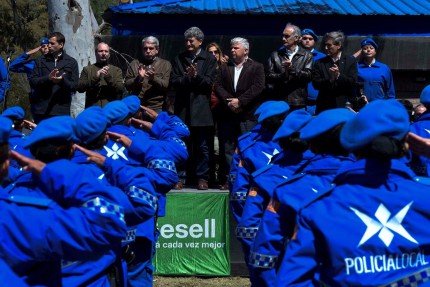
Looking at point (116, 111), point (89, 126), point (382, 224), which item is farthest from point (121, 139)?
point (382, 224)

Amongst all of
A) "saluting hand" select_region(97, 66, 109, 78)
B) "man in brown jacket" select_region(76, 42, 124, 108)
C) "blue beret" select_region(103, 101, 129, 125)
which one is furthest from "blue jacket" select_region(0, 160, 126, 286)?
"man in brown jacket" select_region(76, 42, 124, 108)

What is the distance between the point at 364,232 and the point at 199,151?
8329 millimetres

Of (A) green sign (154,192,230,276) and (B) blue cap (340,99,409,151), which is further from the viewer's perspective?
(A) green sign (154,192,230,276)

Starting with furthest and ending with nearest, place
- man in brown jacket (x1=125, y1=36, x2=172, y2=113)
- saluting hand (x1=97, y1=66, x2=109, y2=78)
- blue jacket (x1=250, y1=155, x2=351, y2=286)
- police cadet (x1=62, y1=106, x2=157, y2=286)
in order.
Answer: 1. man in brown jacket (x1=125, y1=36, x2=172, y2=113)
2. saluting hand (x1=97, y1=66, x2=109, y2=78)
3. police cadet (x1=62, y1=106, x2=157, y2=286)
4. blue jacket (x1=250, y1=155, x2=351, y2=286)

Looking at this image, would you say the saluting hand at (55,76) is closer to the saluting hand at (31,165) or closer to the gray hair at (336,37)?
the gray hair at (336,37)

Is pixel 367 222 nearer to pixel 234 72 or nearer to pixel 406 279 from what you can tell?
pixel 406 279

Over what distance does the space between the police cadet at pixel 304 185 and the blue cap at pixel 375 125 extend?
2.36 feet

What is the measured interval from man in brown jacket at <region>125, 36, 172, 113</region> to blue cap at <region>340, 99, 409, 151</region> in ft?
25.9

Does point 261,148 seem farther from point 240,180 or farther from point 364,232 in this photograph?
point 364,232

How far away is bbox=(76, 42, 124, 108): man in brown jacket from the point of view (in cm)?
1271

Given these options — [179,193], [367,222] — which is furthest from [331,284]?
[179,193]

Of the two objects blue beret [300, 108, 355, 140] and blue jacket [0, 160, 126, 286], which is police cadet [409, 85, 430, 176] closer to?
blue beret [300, 108, 355, 140]

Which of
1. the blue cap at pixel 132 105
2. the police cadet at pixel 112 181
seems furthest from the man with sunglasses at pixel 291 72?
the police cadet at pixel 112 181

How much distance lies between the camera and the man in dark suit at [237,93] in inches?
501
